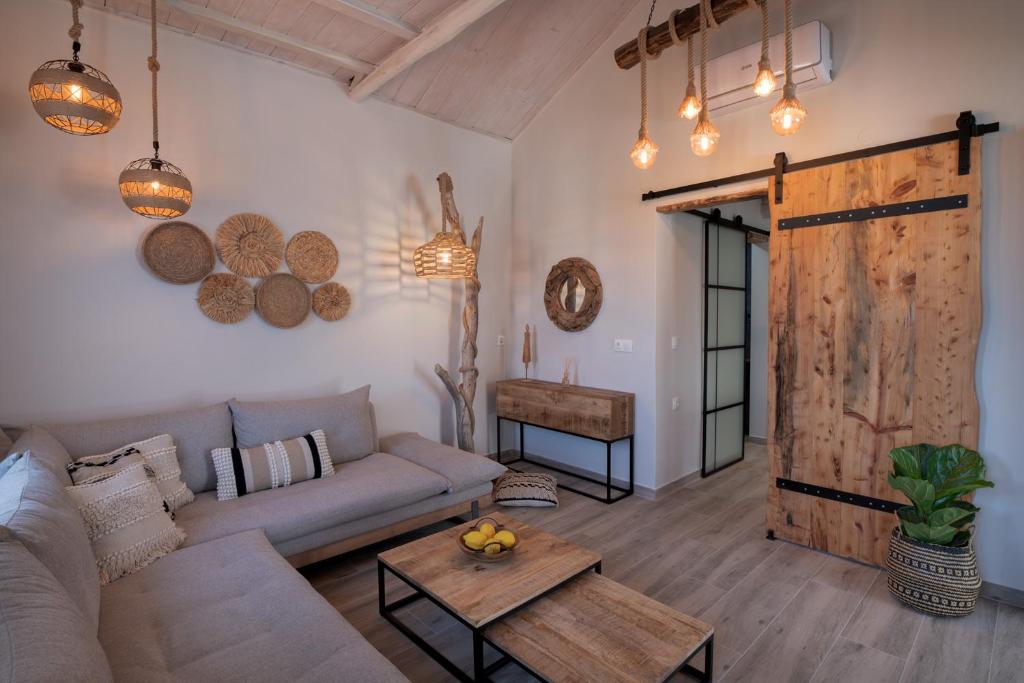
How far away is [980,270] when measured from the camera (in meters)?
2.48

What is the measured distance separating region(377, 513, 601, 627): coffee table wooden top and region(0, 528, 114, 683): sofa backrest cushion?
1051mm

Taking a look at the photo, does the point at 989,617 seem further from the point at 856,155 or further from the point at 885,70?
the point at 885,70


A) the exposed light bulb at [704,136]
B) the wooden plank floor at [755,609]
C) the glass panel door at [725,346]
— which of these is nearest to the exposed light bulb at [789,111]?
the exposed light bulb at [704,136]

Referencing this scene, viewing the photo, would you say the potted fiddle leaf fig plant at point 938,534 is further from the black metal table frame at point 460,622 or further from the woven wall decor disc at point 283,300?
the woven wall decor disc at point 283,300

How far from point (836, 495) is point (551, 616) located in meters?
2.06

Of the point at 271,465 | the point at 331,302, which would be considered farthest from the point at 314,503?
the point at 331,302

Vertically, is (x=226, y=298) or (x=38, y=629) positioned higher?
(x=226, y=298)

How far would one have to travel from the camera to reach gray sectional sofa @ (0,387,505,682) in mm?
1130

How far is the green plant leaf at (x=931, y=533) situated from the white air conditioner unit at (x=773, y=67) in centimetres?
223

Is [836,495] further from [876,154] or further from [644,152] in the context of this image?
[644,152]

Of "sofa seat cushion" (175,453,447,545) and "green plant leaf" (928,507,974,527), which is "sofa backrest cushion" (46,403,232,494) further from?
"green plant leaf" (928,507,974,527)

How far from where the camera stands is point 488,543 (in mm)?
2111

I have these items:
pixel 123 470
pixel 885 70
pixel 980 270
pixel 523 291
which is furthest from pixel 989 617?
pixel 123 470

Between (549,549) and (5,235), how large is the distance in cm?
311
